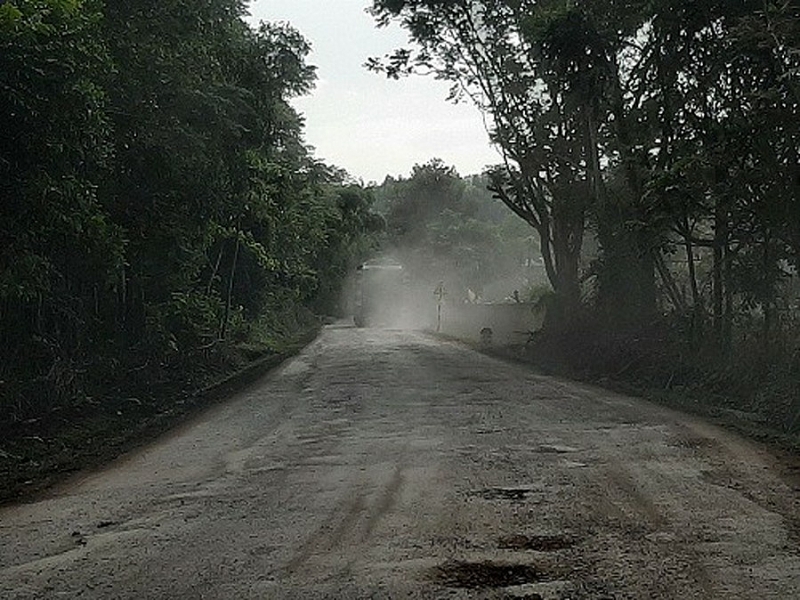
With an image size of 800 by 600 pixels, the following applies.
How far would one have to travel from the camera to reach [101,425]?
41.3 feet

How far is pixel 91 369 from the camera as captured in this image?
14.7m

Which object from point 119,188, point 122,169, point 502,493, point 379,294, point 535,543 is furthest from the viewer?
point 379,294

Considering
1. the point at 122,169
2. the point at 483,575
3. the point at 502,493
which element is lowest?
the point at 483,575

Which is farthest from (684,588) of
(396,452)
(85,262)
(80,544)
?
(85,262)

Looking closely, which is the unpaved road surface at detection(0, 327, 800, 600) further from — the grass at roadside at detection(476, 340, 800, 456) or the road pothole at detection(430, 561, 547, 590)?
the grass at roadside at detection(476, 340, 800, 456)

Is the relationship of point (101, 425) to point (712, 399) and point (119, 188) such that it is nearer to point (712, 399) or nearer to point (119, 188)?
point (119, 188)

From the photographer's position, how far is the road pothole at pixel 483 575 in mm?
5207

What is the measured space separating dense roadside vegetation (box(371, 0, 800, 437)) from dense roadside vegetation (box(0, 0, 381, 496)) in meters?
5.88

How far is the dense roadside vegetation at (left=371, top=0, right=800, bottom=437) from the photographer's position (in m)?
12.9

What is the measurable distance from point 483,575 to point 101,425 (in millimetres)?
8483

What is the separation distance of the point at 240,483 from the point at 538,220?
1964 centimetres

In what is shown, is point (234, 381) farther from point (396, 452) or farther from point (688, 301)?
point (396, 452)

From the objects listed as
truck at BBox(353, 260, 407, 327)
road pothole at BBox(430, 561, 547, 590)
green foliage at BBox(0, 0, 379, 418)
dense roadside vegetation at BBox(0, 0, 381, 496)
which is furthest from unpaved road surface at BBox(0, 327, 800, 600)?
truck at BBox(353, 260, 407, 327)

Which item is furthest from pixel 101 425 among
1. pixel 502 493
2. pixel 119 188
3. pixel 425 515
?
pixel 425 515
